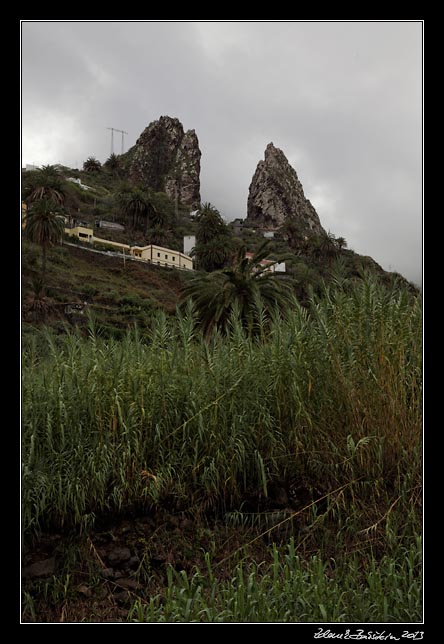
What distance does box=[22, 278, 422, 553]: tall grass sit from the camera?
252 cm

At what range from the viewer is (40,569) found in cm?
225

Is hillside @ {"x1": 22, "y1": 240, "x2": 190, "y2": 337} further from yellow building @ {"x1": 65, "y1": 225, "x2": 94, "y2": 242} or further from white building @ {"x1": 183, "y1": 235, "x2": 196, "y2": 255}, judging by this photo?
white building @ {"x1": 183, "y1": 235, "x2": 196, "y2": 255}

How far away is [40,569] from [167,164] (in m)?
85.9

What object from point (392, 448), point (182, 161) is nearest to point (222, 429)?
point (392, 448)

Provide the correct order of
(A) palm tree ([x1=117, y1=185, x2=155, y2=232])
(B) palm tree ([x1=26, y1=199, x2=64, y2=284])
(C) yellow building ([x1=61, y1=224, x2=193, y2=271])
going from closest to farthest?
1. (B) palm tree ([x1=26, y1=199, x2=64, y2=284])
2. (C) yellow building ([x1=61, y1=224, x2=193, y2=271])
3. (A) palm tree ([x1=117, y1=185, x2=155, y2=232])

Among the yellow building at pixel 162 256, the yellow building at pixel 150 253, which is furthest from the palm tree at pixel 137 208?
the yellow building at pixel 162 256

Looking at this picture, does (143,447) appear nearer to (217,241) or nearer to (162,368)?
(162,368)

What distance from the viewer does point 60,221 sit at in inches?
1200

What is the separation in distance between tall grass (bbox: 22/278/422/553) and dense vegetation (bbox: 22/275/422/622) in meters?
0.01

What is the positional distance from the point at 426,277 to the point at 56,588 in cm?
219

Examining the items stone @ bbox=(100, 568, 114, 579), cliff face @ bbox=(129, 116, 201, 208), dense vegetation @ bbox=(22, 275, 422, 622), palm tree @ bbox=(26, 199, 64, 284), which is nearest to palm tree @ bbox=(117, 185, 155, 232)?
cliff face @ bbox=(129, 116, 201, 208)
